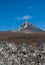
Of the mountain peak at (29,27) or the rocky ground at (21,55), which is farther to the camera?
the mountain peak at (29,27)

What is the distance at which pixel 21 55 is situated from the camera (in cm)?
1702

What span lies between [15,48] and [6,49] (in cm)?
68

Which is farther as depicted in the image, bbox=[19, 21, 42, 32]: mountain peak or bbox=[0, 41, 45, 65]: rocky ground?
bbox=[19, 21, 42, 32]: mountain peak

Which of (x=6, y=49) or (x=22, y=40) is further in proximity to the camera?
(x=22, y=40)

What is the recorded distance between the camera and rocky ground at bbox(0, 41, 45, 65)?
16141 millimetres

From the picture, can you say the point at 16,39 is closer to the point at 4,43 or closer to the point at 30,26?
the point at 4,43

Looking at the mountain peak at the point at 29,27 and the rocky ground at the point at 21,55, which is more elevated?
the mountain peak at the point at 29,27

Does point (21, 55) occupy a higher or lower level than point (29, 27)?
lower

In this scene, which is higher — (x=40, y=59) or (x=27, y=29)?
(x=27, y=29)

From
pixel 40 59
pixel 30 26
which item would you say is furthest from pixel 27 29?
pixel 40 59

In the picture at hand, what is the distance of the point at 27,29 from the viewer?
29.0 meters

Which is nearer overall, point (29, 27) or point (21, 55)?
point (21, 55)

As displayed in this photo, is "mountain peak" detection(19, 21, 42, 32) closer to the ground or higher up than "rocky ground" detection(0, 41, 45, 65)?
higher up

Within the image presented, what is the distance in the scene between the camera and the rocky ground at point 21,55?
53.0ft
